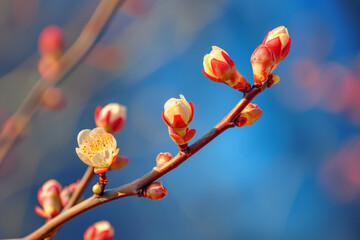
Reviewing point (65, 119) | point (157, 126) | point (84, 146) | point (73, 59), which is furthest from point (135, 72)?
point (84, 146)

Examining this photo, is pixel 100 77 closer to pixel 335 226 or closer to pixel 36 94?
pixel 36 94

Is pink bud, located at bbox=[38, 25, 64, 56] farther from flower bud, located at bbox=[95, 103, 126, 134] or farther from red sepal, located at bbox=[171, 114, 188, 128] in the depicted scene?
red sepal, located at bbox=[171, 114, 188, 128]

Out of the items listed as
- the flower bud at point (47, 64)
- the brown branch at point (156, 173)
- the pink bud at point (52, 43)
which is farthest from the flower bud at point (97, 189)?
the pink bud at point (52, 43)

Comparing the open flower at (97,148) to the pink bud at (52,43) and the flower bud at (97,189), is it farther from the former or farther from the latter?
the pink bud at (52,43)

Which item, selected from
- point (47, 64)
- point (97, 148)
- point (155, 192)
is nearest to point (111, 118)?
point (97, 148)

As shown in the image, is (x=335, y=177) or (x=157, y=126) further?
(x=335, y=177)

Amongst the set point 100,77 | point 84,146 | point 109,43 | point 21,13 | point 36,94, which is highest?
point 21,13

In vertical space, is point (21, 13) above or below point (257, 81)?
above

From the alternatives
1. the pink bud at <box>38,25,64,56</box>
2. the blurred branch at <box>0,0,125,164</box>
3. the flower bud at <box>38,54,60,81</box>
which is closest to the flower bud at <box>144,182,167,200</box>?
the blurred branch at <box>0,0,125,164</box>
